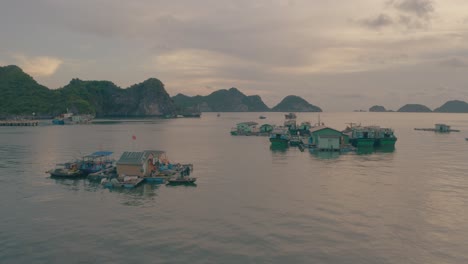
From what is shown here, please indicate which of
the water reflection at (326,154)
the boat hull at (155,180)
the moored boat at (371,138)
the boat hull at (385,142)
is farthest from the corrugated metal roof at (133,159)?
the boat hull at (385,142)

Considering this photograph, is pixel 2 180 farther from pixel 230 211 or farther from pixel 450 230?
pixel 450 230

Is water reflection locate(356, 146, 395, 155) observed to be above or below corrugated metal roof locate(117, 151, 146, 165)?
below

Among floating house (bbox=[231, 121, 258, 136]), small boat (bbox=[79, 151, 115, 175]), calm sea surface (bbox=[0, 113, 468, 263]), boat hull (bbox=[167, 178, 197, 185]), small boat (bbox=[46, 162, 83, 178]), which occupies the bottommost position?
calm sea surface (bbox=[0, 113, 468, 263])

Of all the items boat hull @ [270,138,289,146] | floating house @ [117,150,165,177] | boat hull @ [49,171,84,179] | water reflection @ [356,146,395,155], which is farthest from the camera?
boat hull @ [270,138,289,146]

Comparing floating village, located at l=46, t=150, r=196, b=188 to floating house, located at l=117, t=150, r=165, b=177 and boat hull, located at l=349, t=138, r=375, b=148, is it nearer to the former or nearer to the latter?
floating house, located at l=117, t=150, r=165, b=177

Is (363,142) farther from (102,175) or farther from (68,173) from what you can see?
(68,173)

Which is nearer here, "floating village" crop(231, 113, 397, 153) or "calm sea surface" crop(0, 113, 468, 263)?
"calm sea surface" crop(0, 113, 468, 263)

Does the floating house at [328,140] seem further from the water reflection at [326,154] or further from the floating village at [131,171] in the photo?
the floating village at [131,171]

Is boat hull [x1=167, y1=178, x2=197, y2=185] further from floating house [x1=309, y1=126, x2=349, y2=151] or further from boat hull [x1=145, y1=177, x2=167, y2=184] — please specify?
floating house [x1=309, y1=126, x2=349, y2=151]

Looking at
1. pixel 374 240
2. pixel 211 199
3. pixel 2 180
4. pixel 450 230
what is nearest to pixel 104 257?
pixel 211 199

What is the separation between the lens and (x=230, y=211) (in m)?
37.5

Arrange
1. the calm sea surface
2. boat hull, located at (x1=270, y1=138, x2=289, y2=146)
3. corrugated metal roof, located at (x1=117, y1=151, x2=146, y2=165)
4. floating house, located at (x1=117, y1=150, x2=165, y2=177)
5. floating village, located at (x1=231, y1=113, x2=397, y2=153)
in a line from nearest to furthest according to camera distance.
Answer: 1. the calm sea surface
2. floating house, located at (x1=117, y1=150, x2=165, y2=177)
3. corrugated metal roof, located at (x1=117, y1=151, x2=146, y2=165)
4. floating village, located at (x1=231, y1=113, x2=397, y2=153)
5. boat hull, located at (x1=270, y1=138, x2=289, y2=146)

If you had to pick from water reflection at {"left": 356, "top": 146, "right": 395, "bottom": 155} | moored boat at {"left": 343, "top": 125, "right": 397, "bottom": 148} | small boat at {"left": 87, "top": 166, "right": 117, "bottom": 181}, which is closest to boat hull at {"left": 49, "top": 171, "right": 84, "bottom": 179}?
small boat at {"left": 87, "top": 166, "right": 117, "bottom": 181}

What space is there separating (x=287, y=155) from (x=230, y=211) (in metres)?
49.4
